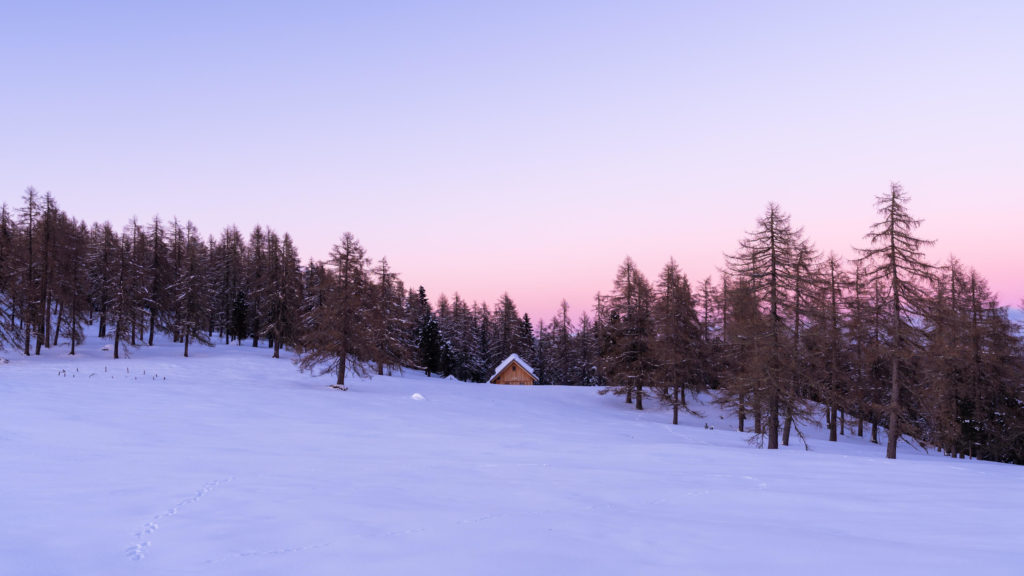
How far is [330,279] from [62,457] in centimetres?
2577

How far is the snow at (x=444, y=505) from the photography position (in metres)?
5.54

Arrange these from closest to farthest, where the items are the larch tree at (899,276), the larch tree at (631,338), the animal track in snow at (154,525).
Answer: the animal track in snow at (154,525)
the larch tree at (899,276)
the larch tree at (631,338)

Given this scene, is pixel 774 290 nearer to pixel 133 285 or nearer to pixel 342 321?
pixel 342 321

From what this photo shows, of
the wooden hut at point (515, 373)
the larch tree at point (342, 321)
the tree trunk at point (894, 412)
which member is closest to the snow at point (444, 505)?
the tree trunk at point (894, 412)

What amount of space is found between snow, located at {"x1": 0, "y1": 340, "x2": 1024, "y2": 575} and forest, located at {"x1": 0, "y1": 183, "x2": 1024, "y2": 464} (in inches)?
359

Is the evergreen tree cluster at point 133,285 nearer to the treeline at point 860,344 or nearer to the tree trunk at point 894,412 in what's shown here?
the treeline at point 860,344

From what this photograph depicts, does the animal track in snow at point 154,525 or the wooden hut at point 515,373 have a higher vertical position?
the animal track in snow at point 154,525

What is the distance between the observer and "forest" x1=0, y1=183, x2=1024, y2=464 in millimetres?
23156

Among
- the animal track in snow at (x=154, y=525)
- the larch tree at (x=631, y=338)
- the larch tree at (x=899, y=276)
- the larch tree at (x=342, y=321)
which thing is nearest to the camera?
the animal track in snow at (x=154, y=525)

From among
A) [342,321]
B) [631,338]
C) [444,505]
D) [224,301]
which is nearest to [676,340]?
[631,338]

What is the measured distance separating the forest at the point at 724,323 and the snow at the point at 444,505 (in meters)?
9.13

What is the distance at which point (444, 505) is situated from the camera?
7.91 metres

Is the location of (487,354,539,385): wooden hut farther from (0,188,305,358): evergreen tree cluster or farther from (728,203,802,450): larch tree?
(728,203,802,450): larch tree

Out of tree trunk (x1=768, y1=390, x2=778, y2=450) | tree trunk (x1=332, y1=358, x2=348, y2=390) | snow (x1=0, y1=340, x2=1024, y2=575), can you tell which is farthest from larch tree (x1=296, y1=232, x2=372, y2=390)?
tree trunk (x1=768, y1=390, x2=778, y2=450)
